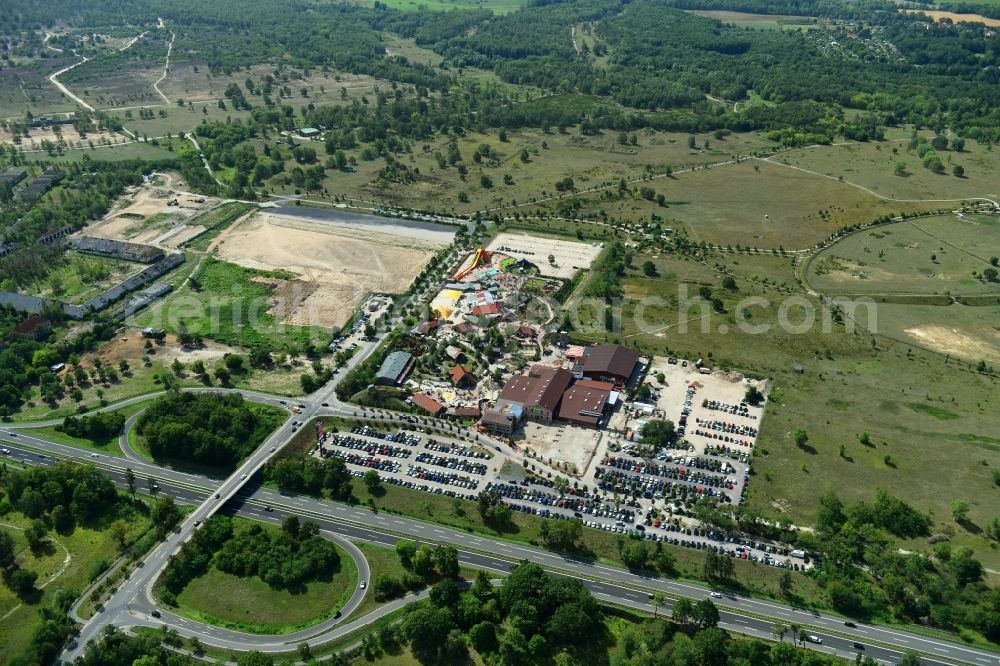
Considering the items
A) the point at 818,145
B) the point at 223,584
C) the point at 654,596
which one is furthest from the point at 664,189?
the point at 223,584

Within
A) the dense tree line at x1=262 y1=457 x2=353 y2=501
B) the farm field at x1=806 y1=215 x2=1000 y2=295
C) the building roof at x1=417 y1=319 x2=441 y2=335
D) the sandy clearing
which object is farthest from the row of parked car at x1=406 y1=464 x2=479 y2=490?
the farm field at x1=806 y1=215 x2=1000 y2=295

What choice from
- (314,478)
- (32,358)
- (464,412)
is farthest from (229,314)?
(464,412)

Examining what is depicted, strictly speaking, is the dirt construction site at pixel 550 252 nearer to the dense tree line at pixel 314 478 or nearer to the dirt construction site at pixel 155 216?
the dense tree line at pixel 314 478

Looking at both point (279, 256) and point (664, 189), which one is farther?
point (664, 189)

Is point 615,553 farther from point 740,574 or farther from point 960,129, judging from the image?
point 960,129

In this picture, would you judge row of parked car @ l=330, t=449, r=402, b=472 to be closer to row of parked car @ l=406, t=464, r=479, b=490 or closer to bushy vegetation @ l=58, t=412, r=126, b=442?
row of parked car @ l=406, t=464, r=479, b=490

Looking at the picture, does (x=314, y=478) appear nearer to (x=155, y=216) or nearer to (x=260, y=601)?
(x=260, y=601)

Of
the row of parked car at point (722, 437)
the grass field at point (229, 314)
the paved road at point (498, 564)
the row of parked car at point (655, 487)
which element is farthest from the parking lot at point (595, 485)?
the grass field at point (229, 314)
